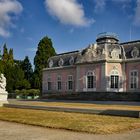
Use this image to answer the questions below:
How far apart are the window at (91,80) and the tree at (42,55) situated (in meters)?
18.8

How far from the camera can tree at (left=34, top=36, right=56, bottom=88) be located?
70.8m

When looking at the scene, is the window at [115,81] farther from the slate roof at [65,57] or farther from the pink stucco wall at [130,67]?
the slate roof at [65,57]

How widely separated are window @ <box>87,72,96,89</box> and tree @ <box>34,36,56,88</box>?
61.8ft

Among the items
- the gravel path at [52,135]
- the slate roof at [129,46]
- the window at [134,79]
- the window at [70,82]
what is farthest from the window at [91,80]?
the gravel path at [52,135]

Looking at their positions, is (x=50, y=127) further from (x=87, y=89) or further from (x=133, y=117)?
(x=87, y=89)

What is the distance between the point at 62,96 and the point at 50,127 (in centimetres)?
3933

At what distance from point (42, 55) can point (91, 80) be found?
70.5ft

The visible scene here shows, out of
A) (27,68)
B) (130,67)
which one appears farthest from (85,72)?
(27,68)

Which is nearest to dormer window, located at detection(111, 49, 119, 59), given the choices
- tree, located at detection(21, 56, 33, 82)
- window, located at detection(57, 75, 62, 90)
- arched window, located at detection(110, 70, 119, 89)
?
arched window, located at detection(110, 70, 119, 89)

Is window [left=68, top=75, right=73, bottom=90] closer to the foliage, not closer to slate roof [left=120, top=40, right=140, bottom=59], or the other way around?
slate roof [left=120, top=40, right=140, bottom=59]

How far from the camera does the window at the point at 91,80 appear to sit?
2037 inches

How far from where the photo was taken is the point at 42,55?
70.8m

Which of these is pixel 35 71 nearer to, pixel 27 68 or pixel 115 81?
pixel 27 68

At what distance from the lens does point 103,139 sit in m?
9.78
